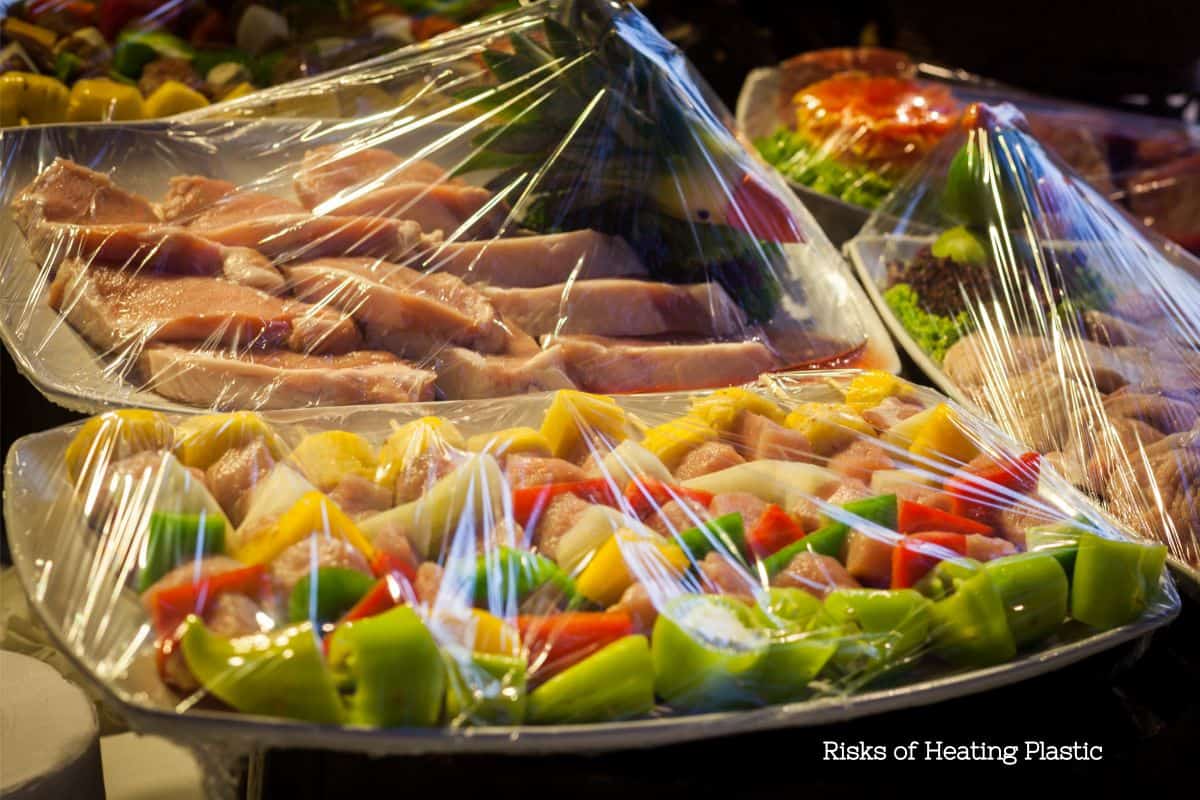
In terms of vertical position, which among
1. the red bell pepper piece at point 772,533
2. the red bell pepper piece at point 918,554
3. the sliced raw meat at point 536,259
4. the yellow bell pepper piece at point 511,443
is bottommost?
the red bell pepper piece at point 918,554

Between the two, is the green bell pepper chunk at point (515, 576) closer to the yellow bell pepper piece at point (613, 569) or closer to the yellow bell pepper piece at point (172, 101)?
the yellow bell pepper piece at point (613, 569)

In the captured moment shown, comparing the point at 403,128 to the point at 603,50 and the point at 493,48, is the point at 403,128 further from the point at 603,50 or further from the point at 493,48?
the point at 603,50

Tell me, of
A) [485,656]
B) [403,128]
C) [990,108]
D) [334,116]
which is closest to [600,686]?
[485,656]

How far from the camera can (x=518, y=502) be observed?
4.34 ft

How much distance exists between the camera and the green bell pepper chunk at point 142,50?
287 cm

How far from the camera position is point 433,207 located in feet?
6.89

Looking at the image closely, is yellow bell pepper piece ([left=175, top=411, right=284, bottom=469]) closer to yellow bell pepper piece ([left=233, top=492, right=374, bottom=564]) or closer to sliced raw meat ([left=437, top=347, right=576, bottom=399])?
yellow bell pepper piece ([left=233, top=492, right=374, bottom=564])

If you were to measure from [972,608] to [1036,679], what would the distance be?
0.24 m

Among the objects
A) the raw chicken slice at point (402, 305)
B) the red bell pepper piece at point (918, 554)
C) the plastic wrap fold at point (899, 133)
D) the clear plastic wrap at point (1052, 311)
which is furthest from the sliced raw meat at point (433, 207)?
the plastic wrap fold at point (899, 133)

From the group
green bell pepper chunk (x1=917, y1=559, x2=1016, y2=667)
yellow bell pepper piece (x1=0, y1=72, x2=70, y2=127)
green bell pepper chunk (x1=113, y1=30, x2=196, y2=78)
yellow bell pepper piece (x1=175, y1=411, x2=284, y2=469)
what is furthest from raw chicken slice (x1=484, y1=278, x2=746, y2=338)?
green bell pepper chunk (x1=113, y1=30, x2=196, y2=78)

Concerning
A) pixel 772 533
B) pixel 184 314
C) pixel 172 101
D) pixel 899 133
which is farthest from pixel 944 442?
pixel 172 101

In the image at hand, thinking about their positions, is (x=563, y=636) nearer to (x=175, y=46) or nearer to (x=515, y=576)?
(x=515, y=576)

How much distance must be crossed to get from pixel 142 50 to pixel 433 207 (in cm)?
125

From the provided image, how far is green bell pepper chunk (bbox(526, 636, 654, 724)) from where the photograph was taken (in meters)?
1.10
